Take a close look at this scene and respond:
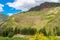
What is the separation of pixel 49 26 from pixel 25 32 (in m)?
20.8

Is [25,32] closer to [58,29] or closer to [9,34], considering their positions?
[9,34]

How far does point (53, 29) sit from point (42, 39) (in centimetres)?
14544

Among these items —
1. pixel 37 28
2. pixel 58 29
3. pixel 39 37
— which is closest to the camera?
pixel 39 37

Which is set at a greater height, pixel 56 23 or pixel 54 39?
pixel 56 23

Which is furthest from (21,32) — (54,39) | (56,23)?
(54,39)

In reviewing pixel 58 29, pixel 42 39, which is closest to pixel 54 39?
pixel 42 39

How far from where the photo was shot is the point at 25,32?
198m

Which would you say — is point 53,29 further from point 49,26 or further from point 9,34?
point 9,34

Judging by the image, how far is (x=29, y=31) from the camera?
648ft

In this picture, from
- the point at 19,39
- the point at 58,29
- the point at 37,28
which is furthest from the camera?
the point at 37,28

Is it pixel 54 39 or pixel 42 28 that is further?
pixel 42 28

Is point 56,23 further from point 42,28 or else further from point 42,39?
point 42,39

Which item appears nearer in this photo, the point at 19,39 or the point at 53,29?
the point at 19,39

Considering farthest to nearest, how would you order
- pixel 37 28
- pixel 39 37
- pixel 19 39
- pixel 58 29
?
pixel 37 28 → pixel 58 29 → pixel 19 39 → pixel 39 37
